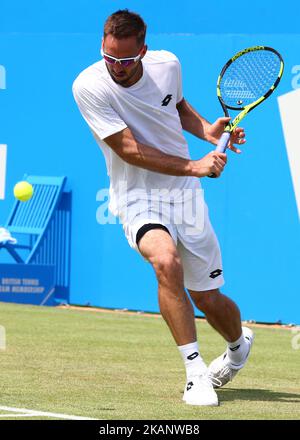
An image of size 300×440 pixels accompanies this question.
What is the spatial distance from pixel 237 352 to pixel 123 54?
1.67m

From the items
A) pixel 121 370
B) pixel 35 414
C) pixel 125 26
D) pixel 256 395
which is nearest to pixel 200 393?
pixel 256 395

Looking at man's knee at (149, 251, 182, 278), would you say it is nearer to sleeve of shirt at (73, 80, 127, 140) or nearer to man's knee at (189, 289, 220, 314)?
man's knee at (189, 289, 220, 314)

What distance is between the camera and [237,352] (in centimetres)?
617

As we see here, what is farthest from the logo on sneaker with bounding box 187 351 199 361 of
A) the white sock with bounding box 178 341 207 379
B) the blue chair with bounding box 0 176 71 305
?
the blue chair with bounding box 0 176 71 305

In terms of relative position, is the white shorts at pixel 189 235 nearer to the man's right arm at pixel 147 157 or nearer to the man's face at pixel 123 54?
the man's right arm at pixel 147 157

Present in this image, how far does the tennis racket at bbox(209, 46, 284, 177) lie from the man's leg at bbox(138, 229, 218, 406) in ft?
3.37

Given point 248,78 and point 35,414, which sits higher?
point 248,78

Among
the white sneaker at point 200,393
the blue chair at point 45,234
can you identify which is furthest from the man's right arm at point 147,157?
the blue chair at point 45,234

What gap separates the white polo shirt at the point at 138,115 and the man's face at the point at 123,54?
0.04m

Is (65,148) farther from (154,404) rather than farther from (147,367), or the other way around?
Answer: (154,404)

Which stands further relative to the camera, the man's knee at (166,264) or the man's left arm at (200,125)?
the man's left arm at (200,125)

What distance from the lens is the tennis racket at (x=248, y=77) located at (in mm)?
6285

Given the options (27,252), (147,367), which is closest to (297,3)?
(27,252)

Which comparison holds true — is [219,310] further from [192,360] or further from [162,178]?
[162,178]
